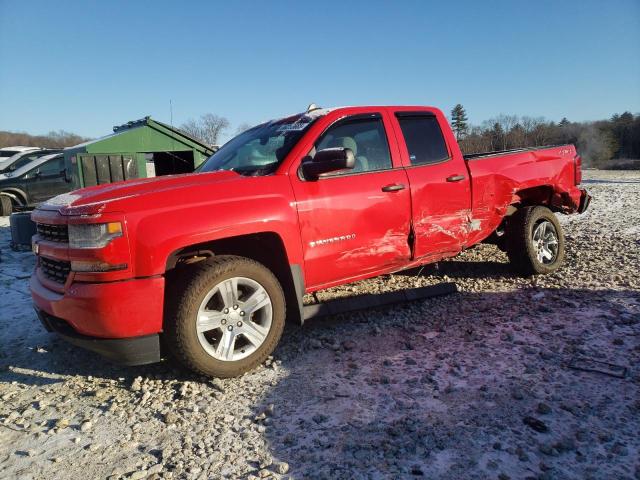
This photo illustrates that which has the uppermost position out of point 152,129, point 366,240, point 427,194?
point 152,129

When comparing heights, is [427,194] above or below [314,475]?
Result: above

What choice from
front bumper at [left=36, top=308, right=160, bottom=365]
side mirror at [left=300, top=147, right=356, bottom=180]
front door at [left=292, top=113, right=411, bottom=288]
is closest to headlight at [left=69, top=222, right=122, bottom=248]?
front bumper at [left=36, top=308, right=160, bottom=365]

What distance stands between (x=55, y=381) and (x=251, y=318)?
1556 mm

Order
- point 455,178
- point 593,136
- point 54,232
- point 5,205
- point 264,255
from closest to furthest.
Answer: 1. point 54,232
2. point 264,255
3. point 455,178
4. point 5,205
5. point 593,136

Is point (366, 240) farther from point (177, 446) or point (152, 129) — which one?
point (152, 129)

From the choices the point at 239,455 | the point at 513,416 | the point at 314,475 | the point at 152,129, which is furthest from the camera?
the point at 152,129

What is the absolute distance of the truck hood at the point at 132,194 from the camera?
272 cm

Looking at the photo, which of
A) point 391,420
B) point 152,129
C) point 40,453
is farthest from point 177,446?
point 152,129

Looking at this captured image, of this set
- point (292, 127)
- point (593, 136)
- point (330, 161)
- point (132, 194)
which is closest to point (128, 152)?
point (292, 127)

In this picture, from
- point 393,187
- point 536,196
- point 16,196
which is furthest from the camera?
point 16,196

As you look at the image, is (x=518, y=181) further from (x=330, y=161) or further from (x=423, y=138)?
(x=330, y=161)

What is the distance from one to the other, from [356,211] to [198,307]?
1.48 meters

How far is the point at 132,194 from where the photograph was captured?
2.90 metres

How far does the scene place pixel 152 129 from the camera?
524 inches
